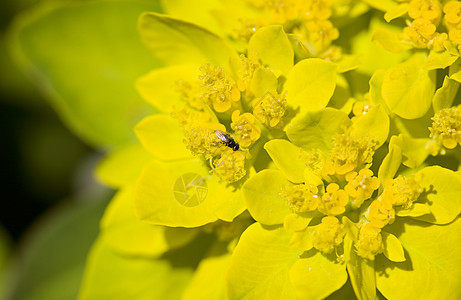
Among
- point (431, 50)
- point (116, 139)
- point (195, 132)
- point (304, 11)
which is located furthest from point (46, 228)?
point (431, 50)

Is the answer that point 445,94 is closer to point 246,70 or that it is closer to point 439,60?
point 439,60

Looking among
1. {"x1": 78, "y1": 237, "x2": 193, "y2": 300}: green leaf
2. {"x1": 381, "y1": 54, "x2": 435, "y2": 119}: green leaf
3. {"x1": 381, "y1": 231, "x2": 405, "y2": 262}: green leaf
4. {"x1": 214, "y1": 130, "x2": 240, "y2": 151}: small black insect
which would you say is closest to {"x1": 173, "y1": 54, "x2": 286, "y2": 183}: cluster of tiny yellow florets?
{"x1": 214, "y1": 130, "x2": 240, "y2": 151}: small black insect

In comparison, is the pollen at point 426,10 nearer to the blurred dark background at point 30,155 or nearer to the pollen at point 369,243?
the pollen at point 369,243

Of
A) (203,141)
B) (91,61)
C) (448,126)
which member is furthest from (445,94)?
(91,61)

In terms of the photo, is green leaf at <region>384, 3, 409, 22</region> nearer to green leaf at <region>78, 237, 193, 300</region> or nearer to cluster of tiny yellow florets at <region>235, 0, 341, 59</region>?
cluster of tiny yellow florets at <region>235, 0, 341, 59</region>

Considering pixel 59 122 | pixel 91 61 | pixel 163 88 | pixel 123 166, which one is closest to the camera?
pixel 163 88

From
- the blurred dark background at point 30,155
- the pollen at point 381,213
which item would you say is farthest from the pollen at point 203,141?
the blurred dark background at point 30,155
